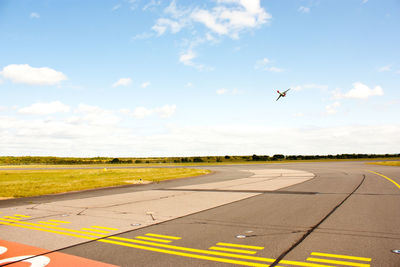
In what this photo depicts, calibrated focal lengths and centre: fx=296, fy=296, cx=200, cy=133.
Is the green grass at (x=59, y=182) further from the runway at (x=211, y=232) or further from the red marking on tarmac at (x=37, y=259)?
the red marking on tarmac at (x=37, y=259)

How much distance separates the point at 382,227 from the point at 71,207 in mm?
10570

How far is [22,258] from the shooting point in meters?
5.68

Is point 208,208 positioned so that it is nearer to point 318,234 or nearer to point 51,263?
point 318,234

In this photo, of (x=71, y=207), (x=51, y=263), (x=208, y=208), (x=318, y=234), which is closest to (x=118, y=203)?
(x=71, y=207)

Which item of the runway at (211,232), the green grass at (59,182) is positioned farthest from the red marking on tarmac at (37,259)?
the green grass at (59,182)

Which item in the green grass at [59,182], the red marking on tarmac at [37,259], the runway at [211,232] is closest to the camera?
the red marking on tarmac at [37,259]

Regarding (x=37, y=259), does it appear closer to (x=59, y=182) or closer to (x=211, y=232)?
(x=211, y=232)

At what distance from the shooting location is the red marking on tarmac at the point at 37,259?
5.30m

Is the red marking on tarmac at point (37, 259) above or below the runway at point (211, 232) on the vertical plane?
above

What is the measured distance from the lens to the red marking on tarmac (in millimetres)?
5297

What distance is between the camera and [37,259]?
5.57m

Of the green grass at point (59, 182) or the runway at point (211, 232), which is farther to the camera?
the green grass at point (59, 182)

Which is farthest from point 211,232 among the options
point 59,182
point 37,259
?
point 59,182

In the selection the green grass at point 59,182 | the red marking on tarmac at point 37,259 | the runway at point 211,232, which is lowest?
the runway at point 211,232
